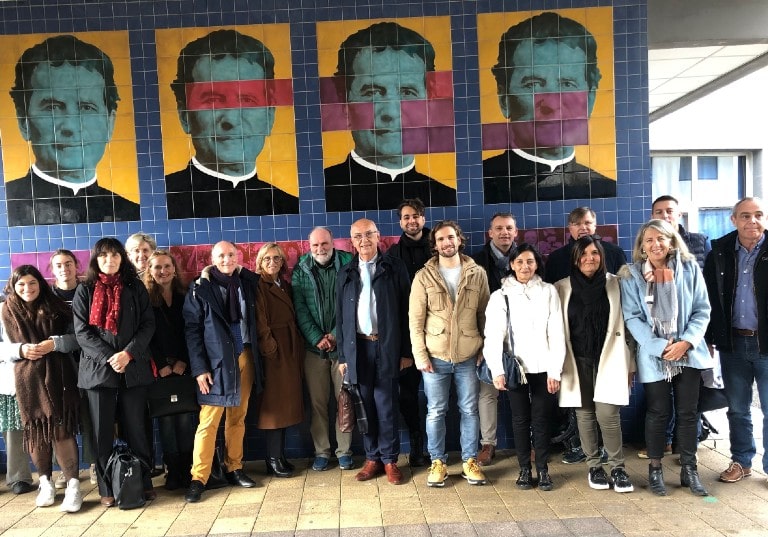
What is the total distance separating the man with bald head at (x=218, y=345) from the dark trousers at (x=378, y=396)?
0.69 m

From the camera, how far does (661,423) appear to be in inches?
137

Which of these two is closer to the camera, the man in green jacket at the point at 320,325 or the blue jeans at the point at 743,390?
the blue jeans at the point at 743,390

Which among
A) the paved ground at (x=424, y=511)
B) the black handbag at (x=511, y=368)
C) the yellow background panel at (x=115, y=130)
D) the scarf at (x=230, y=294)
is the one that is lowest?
the paved ground at (x=424, y=511)

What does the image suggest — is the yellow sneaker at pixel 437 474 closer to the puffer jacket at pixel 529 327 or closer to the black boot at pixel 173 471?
the puffer jacket at pixel 529 327

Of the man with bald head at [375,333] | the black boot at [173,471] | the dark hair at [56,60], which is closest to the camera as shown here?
the man with bald head at [375,333]

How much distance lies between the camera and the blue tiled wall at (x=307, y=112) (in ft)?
14.1

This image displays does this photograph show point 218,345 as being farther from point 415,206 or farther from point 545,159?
point 545,159

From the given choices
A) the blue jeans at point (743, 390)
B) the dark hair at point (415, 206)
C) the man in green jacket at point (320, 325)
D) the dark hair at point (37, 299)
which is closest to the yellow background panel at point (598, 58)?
the dark hair at point (415, 206)

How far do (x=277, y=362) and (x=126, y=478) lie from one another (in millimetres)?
1140

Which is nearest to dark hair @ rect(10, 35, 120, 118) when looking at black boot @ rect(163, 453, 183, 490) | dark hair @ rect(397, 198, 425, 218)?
dark hair @ rect(397, 198, 425, 218)

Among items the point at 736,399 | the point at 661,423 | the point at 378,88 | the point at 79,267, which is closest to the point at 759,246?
the point at 736,399

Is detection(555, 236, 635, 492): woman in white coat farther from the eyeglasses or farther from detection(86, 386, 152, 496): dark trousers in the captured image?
detection(86, 386, 152, 496): dark trousers

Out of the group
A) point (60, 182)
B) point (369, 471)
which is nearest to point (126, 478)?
point (369, 471)

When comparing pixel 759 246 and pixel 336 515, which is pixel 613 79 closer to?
pixel 759 246
